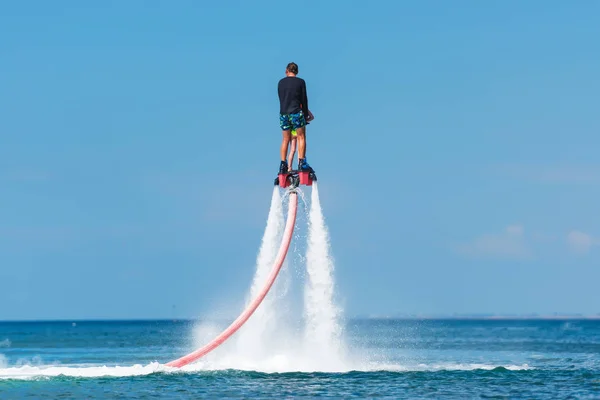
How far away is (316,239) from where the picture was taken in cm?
3475

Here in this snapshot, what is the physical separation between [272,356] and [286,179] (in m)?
10.1

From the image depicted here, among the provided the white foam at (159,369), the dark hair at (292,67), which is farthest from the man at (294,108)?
the white foam at (159,369)

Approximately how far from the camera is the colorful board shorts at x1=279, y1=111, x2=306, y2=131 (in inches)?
1217

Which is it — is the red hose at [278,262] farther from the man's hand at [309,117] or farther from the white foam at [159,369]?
the white foam at [159,369]

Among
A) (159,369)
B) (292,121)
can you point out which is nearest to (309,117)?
(292,121)

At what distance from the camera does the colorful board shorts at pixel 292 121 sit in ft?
101

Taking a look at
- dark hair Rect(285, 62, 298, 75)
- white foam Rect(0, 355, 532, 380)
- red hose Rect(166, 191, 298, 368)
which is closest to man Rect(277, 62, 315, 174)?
dark hair Rect(285, 62, 298, 75)

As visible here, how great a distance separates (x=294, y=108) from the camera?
3086 cm

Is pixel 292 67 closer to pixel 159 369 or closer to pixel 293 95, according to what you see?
pixel 293 95

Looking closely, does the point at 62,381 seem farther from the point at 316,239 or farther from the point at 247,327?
the point at 316,239

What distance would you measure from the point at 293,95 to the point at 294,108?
1.27 feet

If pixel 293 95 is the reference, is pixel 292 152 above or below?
below

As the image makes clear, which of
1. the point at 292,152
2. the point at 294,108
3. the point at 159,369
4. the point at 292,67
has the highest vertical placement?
the point at 292,67

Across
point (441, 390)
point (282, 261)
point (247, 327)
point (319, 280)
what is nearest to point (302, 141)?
point (282, 261)
